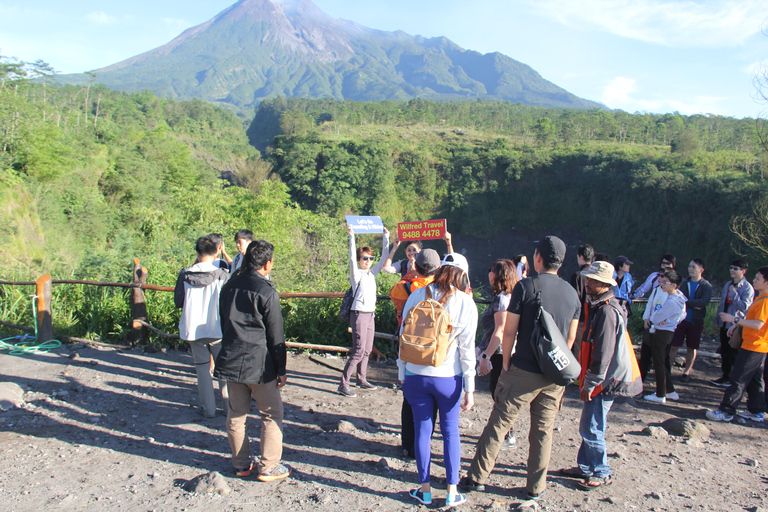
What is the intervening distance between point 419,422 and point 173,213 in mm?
23585

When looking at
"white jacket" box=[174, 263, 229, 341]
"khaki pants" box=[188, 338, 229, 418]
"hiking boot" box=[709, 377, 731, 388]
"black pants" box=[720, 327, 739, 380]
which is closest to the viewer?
"white jacket" box=[174, 263, 229, 341]

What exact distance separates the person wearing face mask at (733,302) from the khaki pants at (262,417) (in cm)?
484

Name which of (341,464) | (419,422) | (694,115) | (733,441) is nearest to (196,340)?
(341,464)

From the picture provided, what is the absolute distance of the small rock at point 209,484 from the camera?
2.83 m

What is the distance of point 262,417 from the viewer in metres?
2.97

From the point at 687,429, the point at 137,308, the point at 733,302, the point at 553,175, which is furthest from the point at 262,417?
the point at 553,175

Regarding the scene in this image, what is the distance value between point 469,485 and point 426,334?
1.21 metres

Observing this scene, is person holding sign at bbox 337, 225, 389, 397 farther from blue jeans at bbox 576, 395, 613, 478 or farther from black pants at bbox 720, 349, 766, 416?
black pants at bbox 720, 349, 766, 416

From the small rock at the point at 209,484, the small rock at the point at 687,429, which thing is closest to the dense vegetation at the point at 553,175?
the small rock at the point at 687,429

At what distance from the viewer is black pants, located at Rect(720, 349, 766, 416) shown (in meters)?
4.16

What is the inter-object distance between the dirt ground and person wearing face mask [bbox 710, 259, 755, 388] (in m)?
0.38

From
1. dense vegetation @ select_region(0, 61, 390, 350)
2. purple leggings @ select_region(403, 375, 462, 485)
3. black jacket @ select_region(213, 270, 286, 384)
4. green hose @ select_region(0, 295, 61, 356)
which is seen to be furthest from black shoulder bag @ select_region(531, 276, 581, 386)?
green hose @ select_region(0, 295, 61, 356)

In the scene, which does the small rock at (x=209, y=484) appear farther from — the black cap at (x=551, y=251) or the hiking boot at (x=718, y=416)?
the hiking boot at (x=718, y=416)

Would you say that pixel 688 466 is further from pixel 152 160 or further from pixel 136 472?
pixel 152 160
